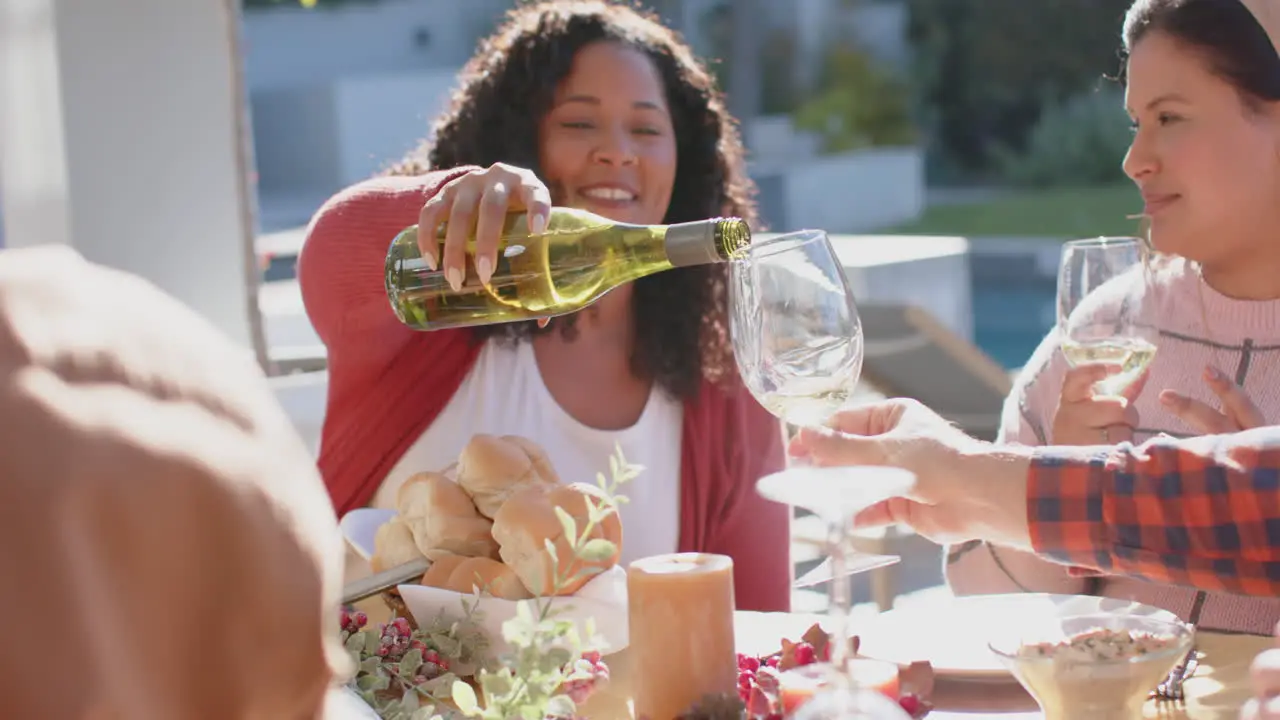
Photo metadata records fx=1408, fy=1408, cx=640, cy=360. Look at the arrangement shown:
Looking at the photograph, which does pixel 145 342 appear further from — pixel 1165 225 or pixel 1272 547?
pixel 1165 225

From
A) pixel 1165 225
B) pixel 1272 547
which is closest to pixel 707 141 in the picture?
pixel 1165 225

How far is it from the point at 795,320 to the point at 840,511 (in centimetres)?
33

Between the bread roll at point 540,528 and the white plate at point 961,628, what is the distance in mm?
298

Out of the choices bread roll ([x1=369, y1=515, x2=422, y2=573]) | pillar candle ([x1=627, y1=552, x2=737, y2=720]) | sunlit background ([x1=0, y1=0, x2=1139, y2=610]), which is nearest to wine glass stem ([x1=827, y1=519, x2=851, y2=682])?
pillar candle ([x1=627, y1=552, x2=737, y2=720])

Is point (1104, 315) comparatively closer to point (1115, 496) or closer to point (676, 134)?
point (1115, 496)

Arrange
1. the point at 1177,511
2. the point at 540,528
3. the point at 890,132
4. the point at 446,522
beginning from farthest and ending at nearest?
the point at 890,132 < the point at 446,522 < the point at 540,528 < the point at 1177,511

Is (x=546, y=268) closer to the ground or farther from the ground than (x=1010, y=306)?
farther from the ground

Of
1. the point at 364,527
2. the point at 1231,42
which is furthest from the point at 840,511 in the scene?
the point at 1231,42

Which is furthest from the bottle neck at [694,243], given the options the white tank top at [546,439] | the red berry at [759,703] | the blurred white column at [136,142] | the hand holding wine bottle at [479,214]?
the blurred white column at [136,142]

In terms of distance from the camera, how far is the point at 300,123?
19.8m

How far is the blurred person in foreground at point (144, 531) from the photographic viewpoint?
0.46 meters

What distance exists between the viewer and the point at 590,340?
2365 millimetres

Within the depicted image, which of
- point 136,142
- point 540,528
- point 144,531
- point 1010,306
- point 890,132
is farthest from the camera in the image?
point 890,132

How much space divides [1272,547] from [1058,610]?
0.23 m
